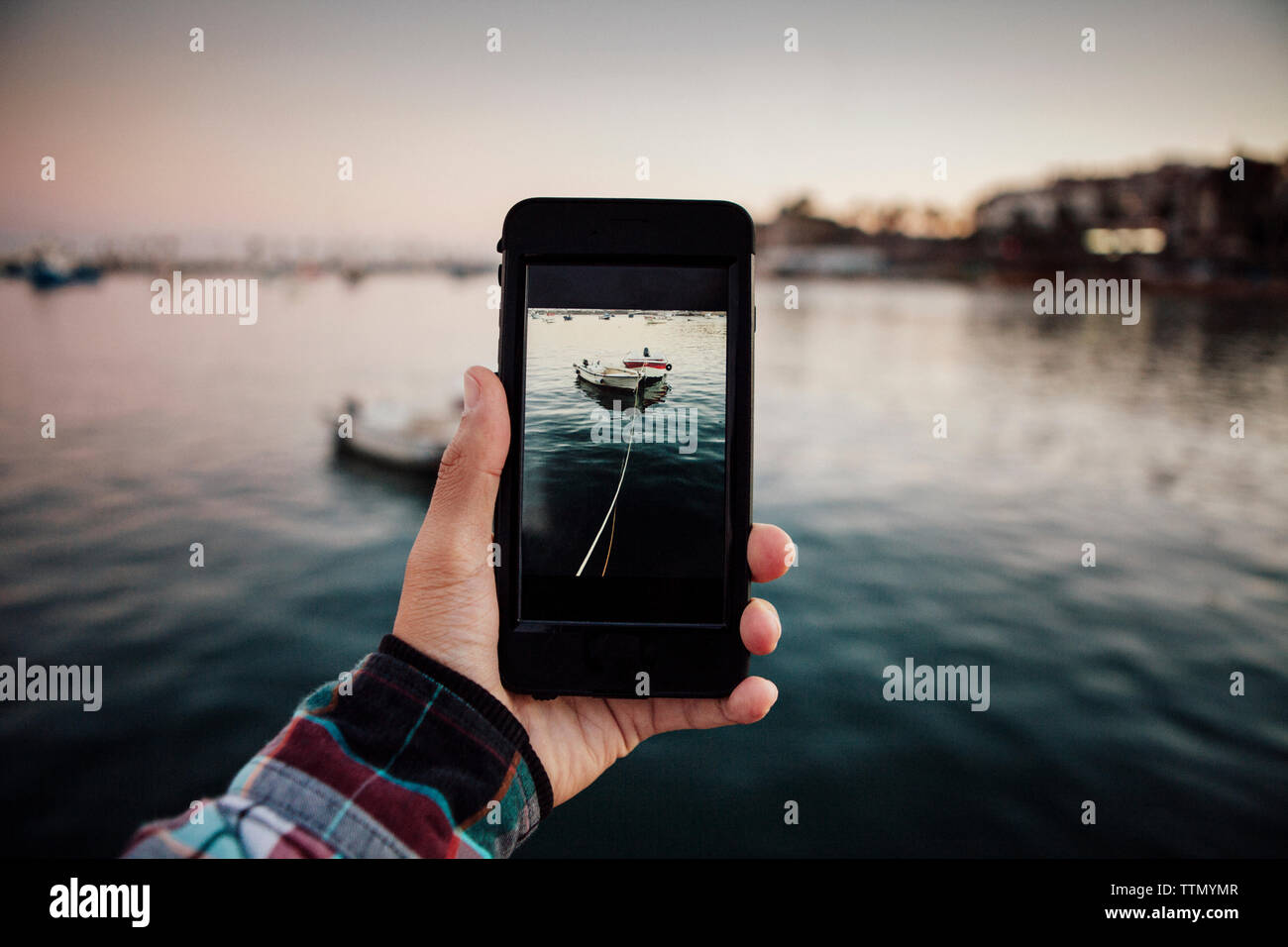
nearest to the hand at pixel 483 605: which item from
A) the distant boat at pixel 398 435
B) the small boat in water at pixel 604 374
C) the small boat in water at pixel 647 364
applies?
the small boat in water at pixel 604 374

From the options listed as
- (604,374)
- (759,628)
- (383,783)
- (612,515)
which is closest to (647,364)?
(604,374)

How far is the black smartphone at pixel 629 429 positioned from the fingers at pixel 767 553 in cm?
4

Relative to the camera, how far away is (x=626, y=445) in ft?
Result: 9.04

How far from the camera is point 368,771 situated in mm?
1902

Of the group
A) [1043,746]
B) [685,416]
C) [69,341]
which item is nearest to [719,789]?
[1043,746]

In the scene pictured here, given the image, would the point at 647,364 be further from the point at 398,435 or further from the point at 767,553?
the point at 398,435

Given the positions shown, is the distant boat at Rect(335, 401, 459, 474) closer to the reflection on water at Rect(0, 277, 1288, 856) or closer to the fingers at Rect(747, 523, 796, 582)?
the reflection on water at Rect(0, 277, 1288, 856)

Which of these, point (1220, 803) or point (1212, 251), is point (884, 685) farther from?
point (1212, 251)

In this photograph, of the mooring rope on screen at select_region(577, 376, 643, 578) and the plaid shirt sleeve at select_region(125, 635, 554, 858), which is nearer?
the plaid shirt sleeve at select_region(125, 635, 554, 858)

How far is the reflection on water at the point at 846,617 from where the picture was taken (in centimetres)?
1009

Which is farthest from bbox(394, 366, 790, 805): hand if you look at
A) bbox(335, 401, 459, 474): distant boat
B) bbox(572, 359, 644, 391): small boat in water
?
bbox(335, 401, 459, 474): distant boat

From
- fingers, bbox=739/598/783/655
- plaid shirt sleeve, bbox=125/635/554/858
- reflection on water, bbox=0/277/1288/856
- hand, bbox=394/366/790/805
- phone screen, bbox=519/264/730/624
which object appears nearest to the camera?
plaid shirt sleeve, bbox=125/635/554/858

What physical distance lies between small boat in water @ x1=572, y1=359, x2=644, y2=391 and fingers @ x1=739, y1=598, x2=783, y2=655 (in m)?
0.89

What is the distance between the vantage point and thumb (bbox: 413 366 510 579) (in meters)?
2.52
